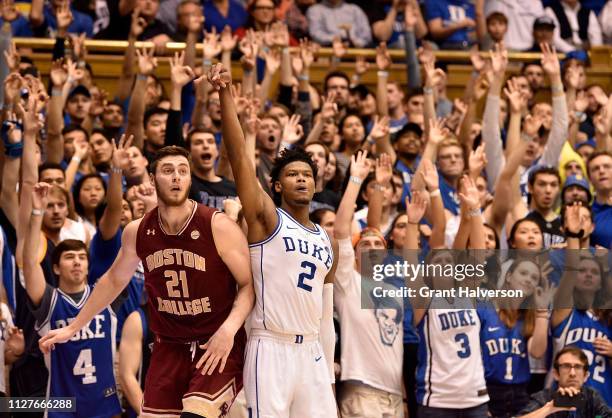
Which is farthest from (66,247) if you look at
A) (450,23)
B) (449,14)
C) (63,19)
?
(449,14)

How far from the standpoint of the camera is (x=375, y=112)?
39.5 ft

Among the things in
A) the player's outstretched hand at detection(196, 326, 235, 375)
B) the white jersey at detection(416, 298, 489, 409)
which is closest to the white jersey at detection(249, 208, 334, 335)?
the player's outstretched hand at detection(196, 326, 235, 375)

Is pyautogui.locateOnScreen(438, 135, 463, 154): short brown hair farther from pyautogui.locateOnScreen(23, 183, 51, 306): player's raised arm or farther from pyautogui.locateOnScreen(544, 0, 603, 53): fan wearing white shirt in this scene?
pyautogui.locateOnScreen(544, 0, 603, 53): fan wearing white shirt

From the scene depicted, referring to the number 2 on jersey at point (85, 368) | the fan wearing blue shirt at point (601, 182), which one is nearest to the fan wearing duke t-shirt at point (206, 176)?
Answer: the number 2 on jersey at point (85, 368)

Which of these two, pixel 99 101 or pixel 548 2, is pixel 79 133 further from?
pixel 548 2

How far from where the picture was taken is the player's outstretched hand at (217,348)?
6508 mm

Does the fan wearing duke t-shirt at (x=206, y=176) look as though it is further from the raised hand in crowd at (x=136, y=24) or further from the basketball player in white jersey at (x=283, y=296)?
the raised hand in crowd at (x=136, y=24)

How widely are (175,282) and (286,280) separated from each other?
0.61 meters

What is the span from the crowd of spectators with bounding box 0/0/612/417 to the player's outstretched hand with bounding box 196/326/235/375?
3.34 ft

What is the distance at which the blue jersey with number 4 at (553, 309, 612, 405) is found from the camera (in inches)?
357

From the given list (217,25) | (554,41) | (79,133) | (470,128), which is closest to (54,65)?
(79,133)

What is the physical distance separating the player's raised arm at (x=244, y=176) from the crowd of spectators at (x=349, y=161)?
237 millimetres

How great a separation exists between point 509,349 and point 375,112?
3673 mm

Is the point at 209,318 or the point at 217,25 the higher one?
the point at 217,25
